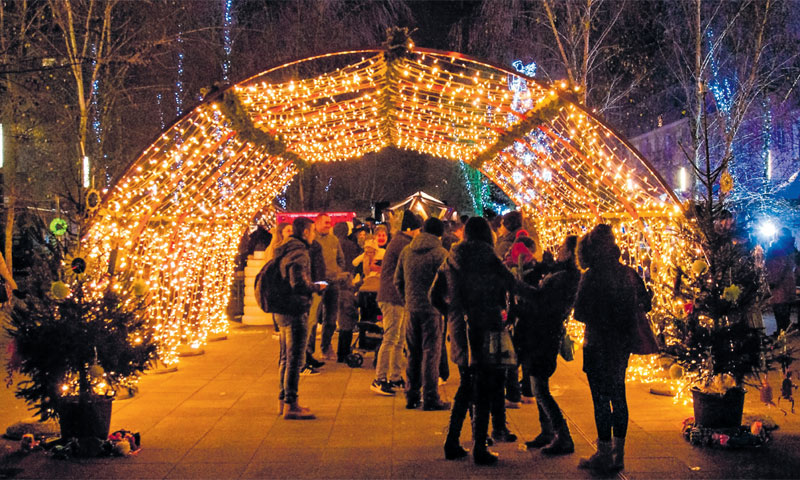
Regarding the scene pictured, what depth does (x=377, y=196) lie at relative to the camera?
119 ft

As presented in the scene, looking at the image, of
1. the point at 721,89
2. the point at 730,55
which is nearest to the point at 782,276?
the point at 730,55

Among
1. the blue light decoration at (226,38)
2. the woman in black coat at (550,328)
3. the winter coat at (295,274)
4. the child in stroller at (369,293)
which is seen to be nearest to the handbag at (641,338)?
the woman in black coat at (550,328)

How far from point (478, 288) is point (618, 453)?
1.54m

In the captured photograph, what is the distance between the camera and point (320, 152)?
15.2 metres

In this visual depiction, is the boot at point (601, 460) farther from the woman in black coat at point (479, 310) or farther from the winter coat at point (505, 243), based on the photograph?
the winter coat at point (505, 243)

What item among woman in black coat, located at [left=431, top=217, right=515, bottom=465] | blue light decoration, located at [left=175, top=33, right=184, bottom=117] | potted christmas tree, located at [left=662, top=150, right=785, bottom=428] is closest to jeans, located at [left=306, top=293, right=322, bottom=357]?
woman in black coat, located at [left=431, top=217, right=515, bottom=465]

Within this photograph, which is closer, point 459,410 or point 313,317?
point 459,410

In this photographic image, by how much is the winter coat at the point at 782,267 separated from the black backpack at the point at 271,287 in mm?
7886

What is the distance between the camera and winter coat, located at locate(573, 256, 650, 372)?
5.30m

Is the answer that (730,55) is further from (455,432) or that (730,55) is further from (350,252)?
(455,432)

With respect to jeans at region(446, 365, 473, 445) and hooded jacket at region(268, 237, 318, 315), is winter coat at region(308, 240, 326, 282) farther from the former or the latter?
jeans at region(446, 365, 473, 445)

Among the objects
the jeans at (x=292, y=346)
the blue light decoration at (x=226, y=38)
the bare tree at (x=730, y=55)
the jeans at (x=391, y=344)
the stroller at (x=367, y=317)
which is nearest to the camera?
the jeans at (x=292, y=346)

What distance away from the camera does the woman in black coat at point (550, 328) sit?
18.8 feet

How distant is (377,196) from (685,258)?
1173 inches
